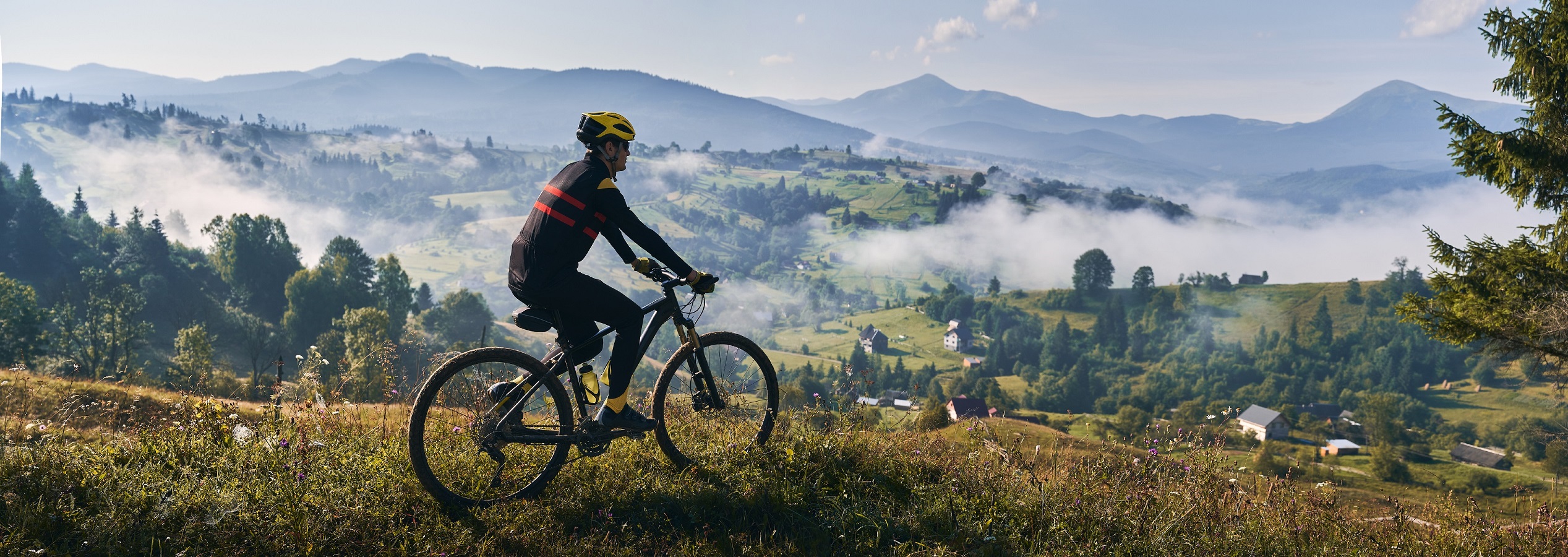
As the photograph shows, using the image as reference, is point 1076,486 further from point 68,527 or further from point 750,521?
point 68,527

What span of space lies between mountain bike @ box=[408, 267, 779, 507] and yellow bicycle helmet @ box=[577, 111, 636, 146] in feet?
3.54

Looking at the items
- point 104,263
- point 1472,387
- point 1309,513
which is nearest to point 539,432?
point 1309,513

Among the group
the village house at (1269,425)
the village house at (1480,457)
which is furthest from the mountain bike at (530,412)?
the village house at (1480,457)

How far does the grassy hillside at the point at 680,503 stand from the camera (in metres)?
4.62

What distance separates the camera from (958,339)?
493 ft

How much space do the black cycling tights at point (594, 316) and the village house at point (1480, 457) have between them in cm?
9945

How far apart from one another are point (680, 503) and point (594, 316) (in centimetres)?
157

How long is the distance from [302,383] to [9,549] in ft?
10.9

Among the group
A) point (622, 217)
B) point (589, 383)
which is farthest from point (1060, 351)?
point (622, 217)

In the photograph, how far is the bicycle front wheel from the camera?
21.1 feet

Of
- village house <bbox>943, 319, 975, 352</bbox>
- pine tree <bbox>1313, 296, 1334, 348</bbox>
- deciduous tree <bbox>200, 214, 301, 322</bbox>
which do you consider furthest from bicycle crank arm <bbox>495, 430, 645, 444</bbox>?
pine tree <bbox>1313, 296, 1334, 348</bbox>

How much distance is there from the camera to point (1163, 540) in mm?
5371

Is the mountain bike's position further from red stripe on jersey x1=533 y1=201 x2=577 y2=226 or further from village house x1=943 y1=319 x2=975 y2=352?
village house x1=943 y1=319 x2=975 y2=352

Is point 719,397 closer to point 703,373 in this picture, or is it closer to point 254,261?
point 703,373
